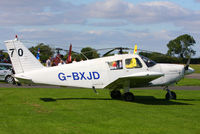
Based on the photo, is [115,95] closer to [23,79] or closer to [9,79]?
[23,79]

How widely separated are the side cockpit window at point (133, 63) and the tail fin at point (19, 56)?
4869 millimetres

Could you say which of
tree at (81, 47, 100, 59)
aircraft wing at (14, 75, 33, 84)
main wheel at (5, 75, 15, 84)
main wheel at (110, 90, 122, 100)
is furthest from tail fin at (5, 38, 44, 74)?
main wheel at (5, 75, 15, 84)

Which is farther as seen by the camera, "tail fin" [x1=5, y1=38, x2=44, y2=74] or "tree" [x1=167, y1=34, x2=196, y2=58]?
"tree" [x1=167, y1=34, x2=196, y2=58]

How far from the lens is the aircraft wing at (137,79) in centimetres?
1432

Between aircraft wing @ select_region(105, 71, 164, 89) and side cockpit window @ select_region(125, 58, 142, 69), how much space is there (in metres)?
0.72

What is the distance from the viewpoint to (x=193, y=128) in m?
9.03

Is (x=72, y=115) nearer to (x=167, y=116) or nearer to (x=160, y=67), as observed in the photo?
(x=167, y=116)

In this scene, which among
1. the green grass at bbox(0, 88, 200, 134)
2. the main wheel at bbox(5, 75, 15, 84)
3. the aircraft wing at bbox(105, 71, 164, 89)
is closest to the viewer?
the green grass at bbox(0, 88, 200, 134)

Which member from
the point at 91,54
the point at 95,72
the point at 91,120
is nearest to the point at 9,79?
the point at 95,72

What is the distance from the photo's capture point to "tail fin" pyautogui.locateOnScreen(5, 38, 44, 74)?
47.5ft

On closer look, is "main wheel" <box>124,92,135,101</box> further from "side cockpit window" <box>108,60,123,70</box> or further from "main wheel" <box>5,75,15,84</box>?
"main wheel" <box>5,75,15,84</box>

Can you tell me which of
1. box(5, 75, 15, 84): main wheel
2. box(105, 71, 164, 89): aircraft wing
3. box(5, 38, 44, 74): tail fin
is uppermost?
box(5, 38, 44, 74): tail fin

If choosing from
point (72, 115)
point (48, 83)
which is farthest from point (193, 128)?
point (48, 83)

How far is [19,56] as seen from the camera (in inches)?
573
